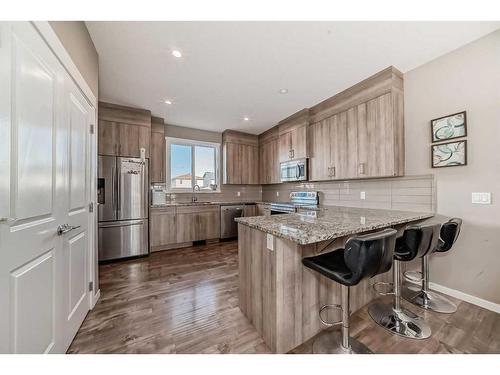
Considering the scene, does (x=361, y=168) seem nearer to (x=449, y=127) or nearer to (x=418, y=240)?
(x=449, y=127)

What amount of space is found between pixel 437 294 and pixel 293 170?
2583 mm

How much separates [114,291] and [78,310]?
70cm

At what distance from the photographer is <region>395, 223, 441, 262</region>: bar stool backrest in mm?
1546

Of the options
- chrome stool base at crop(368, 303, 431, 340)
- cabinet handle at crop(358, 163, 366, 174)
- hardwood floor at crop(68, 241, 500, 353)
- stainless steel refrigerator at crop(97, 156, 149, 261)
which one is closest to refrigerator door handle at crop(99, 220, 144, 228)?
stainless steel refrigerator at crop(97, 156, 149, 261)

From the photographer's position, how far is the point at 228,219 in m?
4.42

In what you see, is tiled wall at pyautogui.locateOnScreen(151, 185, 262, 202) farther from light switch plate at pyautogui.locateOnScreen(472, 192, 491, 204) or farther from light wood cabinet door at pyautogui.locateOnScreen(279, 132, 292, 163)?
light switch plate at pyautogui.locateOnScreen(472, 192, 491, 204)

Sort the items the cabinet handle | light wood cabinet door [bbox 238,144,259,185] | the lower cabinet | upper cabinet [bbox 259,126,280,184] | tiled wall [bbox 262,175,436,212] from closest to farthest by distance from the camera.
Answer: tiled wall [bbox 262,175,436,212]
the cabinet handle
the lower cabinet
upper cabinet [bbox 259,126,280,184]
light wood cabinet door [bbox 238,144,259,185]

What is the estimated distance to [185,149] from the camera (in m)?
4.55

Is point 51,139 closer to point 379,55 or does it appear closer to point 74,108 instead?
point 74,108

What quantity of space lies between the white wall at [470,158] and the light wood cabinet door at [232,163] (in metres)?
3.40

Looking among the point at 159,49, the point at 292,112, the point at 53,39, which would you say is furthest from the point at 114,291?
the point at 292,112

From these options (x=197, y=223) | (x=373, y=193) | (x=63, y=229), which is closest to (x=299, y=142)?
(x=373, y=193)

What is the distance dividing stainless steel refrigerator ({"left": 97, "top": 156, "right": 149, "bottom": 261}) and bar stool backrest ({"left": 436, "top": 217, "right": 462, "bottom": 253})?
4.06 m

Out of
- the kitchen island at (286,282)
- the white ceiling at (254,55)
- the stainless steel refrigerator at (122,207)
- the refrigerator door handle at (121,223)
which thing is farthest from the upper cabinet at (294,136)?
the refrigerator door handle at (121,223)
